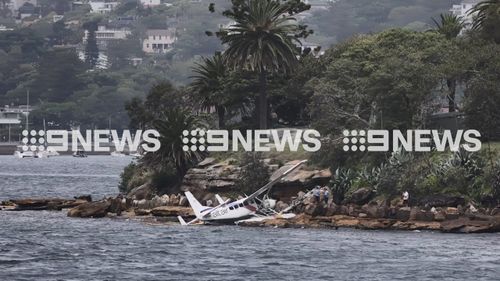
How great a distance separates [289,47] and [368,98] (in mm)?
14301

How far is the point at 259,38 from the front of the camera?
431 feet

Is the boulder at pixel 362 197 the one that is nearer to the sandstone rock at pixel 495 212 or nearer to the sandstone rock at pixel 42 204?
the sandstone rock at pixel 495 212

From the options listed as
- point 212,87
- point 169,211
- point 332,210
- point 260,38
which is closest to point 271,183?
Answer: point 332,210

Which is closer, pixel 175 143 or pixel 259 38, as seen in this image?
pixel 175 143

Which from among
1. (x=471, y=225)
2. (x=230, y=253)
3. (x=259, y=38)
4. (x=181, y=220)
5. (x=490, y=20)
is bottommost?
(x=230, y=253)

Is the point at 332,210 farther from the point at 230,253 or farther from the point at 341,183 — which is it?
the point at 230,253

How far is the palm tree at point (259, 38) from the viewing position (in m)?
131

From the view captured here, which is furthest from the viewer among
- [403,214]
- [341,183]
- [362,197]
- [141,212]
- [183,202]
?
[183,202]

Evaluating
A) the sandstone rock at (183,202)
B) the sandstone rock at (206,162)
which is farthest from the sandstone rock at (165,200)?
the sandstone rock at (206,162)

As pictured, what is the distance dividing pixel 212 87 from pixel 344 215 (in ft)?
136

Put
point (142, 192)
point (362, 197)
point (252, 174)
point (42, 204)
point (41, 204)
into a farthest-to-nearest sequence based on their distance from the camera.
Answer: point (142, 192) < point (42, 204) < point (41, 204) < point (252, 174) < point (362, 197)

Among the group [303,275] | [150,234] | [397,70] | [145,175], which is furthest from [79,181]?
[303,275]

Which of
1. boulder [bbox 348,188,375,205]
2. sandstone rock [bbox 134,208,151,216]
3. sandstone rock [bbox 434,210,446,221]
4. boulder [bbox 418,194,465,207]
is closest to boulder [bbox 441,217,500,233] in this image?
sandstone rock [bbox 434,210,446,221]

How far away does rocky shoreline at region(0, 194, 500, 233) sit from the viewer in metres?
94.6
